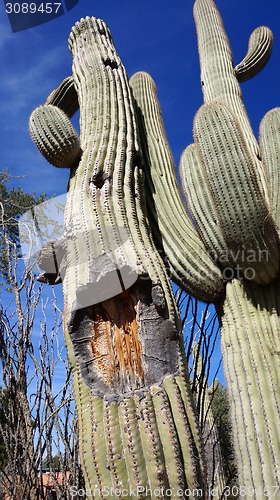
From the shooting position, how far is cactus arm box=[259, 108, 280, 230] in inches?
132

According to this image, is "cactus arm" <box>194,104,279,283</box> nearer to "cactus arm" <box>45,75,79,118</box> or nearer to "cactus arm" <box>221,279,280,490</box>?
"cactus arm" <box>221,279,280,490</box>

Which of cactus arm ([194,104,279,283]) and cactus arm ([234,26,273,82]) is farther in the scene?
cactus arm ([234,26,273,82])

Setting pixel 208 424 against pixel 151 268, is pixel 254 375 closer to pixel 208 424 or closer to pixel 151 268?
pixel 151 268

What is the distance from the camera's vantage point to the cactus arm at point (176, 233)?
9.73 feet

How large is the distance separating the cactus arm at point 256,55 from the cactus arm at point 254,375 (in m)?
3.08

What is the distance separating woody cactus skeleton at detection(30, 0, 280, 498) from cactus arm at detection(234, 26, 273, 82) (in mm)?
1363

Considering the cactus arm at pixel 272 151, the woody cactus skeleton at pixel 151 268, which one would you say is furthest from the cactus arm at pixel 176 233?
the cactus arm at pixel 272 151

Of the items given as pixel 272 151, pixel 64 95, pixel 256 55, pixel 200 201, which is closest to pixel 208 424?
pixel 200 201

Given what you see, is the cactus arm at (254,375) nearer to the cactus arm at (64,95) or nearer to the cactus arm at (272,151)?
the cactus arm at (272,151)

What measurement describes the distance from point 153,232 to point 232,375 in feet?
3.41

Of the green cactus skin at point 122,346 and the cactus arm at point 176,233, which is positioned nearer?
the green cactus skin at point 122,346

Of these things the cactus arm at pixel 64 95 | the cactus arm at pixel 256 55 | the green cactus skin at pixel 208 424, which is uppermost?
the cactus arm at pixel 256 55

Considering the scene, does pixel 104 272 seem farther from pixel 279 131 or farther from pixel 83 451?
pixel 279 131

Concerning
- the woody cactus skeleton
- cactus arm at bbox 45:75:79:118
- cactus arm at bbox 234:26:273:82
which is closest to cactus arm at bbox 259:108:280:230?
the woody cactus skeleton
